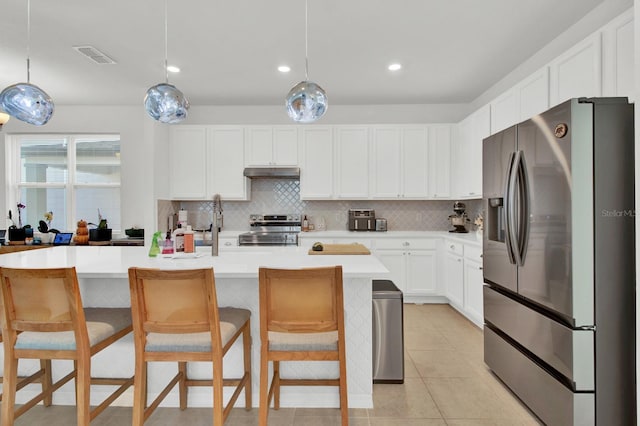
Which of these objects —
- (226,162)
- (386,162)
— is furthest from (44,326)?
(386,162)

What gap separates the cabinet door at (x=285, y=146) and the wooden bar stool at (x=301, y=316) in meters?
3.30

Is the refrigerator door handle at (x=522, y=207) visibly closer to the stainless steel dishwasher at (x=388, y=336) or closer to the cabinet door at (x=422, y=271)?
the stainless steel dishwasher at (x=388, y=336)

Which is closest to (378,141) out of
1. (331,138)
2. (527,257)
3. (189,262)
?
(331,138)

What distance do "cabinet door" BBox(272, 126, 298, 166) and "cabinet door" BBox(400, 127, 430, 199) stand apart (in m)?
1.45

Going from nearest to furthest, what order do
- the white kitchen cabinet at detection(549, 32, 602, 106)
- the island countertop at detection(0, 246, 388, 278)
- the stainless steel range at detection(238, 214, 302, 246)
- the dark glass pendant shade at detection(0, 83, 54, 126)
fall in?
the island countertop at detection(0, 246, 388, 278) < the dark glass pendant shade at detection(0, 83, 54, 126) < the white kitchen cabinet at detection(549, 32, 602, 106) < the stainless steel range at detection(238, 214, 302, 246)

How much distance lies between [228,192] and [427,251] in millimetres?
2746

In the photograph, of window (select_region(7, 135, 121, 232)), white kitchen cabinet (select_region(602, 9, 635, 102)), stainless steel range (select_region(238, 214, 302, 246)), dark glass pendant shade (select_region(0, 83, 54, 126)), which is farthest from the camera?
window (select_region(7, 135, 121, 232))

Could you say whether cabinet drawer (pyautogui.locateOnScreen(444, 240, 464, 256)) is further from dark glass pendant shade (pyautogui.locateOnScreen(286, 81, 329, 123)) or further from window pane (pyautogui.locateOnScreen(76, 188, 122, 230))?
window pane (pyautogui.locateOnScreen(76, 188, 122, 230))

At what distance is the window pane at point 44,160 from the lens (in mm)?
5109

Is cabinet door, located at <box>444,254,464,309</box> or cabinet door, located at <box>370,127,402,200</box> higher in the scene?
cabinet door, located at <box>370,127,402,200</box>

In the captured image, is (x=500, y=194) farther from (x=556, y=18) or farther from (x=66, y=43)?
(x=66, y=43)

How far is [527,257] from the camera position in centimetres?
208

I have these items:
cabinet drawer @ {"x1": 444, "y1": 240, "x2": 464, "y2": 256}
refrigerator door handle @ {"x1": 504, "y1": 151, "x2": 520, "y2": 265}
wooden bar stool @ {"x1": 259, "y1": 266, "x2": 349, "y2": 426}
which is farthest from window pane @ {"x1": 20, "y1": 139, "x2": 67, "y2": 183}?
refrigerator door handle @ {"x1": 504, "y1": 151, "x2": 520, "y2": 265}

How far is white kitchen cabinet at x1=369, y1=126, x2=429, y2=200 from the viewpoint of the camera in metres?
4.73
